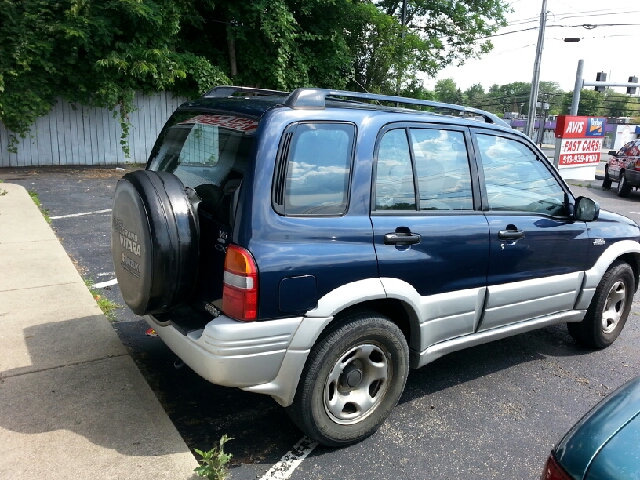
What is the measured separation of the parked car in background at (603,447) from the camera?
164cm

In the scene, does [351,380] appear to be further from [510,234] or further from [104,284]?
A: [104,284]

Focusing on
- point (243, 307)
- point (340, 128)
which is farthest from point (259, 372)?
point (340, 128)

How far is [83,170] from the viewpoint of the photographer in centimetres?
1412

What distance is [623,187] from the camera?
53.3 feet

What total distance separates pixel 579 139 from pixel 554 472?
18.9m

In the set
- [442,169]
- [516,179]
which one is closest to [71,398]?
[442,169]

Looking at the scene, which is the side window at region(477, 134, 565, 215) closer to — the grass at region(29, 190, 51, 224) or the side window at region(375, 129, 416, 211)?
the side window at region(375, 129, 416, 211)

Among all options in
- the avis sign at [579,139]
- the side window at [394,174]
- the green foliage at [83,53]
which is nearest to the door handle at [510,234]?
the side window at [394,174]

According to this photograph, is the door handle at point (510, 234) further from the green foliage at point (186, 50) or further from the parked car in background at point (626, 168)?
the parked car in background at point (626, 168)

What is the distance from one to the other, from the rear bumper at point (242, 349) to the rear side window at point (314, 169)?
0.60m

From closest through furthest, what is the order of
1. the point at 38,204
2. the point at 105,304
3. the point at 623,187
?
the point at 105,304 → the point at 38,204 → the point at 623,187

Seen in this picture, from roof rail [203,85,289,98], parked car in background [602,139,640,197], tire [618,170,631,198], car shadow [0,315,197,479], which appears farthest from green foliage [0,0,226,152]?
tire [618,170,631,198]

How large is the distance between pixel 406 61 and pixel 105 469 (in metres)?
19.2

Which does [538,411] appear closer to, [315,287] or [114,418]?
[315,287]
